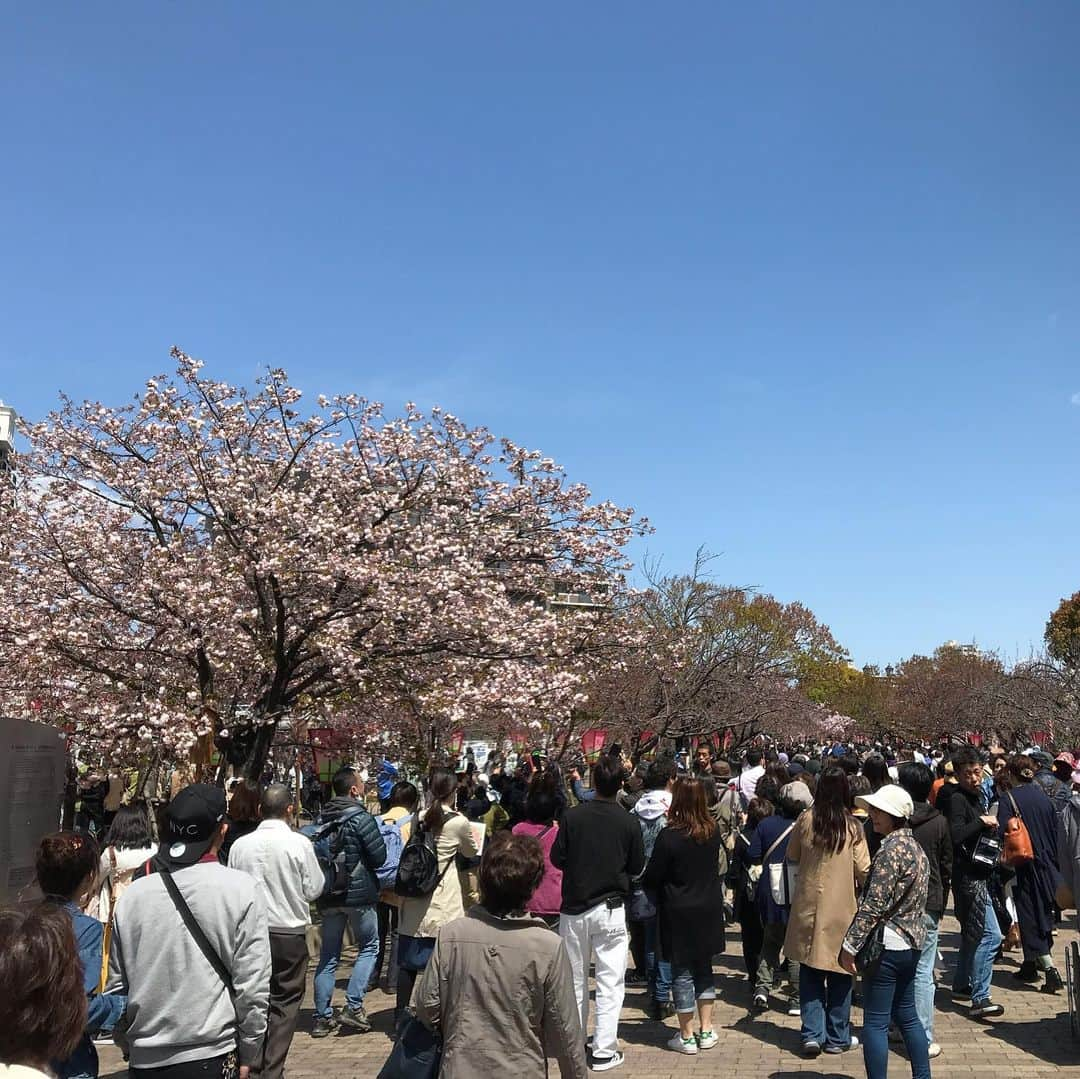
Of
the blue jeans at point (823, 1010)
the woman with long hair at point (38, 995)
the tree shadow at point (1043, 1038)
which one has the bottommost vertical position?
the tree shadow at point (1043, 1038)

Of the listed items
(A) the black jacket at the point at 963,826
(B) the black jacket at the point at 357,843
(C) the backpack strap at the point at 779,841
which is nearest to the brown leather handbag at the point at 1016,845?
(A) the black jacket at the point at 963,826

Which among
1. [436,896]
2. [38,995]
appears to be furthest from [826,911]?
[38,995]

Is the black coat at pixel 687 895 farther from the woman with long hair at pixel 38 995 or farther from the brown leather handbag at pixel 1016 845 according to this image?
the woman with long hair at pixel 38 995

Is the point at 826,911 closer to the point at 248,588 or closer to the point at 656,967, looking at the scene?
the point at 656,967

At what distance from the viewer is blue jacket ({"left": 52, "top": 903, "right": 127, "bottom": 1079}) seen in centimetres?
362

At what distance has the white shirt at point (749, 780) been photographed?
38.8 feet

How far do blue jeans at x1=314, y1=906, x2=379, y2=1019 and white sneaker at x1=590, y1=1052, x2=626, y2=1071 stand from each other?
199 cm

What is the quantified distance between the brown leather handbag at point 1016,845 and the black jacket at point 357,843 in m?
4.89

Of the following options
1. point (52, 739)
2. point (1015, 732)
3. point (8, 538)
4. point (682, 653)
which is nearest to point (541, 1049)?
point (52, 739)

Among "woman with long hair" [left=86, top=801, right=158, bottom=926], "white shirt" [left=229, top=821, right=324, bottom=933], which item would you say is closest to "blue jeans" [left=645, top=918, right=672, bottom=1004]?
"white shirt" [left=229, top=821, right=324, bottom=933]

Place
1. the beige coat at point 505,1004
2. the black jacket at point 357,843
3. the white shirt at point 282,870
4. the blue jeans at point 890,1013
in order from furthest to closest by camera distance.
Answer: the black jacket at point 357,843 → the white shirt at point 282,870 → the blue jeans at point 890,1013 → the beige coat at point 505,1004

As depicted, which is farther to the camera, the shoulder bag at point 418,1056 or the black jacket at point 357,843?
the black jacket at point 357,843

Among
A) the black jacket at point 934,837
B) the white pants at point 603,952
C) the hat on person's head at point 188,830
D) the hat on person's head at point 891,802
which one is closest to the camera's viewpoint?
the hat on person's head at point 188,830

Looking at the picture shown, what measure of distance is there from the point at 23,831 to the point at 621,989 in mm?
4320
